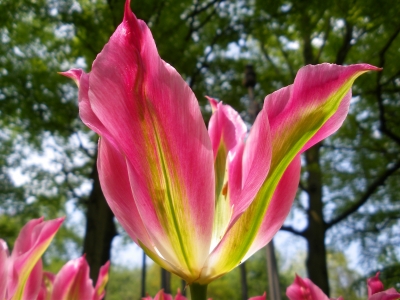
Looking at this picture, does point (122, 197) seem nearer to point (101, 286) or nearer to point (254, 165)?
point (254, 165)

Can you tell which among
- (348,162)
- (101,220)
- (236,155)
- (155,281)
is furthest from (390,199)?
(155,281)

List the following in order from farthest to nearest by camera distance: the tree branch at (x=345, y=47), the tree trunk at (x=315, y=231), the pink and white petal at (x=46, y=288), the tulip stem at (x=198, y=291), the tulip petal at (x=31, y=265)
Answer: the tree trunk at (x=315, y=231), the tree branch at (x=345, y=47), the pink and white petal at (x=46, y=288), the tulip petal at (x=31, y=265), the tulip stem at (x=198, y=291)

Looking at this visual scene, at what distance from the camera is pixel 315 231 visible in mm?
5719

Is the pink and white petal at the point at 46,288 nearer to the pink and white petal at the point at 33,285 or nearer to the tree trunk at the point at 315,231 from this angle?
the pink and white petal at the point at 33,285

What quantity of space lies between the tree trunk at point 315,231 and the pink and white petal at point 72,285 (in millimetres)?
4919

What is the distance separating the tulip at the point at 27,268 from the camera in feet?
1.48

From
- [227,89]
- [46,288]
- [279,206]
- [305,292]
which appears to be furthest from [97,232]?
[279,206]

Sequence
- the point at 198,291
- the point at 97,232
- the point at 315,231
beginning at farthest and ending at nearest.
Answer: the point at 315,231 → the point at 97,232 → the point at 198,291

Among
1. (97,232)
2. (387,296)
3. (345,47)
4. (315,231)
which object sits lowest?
(387,296)

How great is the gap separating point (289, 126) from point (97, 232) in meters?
4.52

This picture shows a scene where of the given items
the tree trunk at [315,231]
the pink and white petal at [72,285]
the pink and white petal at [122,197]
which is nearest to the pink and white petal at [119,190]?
the pink and white petal at [122,197]

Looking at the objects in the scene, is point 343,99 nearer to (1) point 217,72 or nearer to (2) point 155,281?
(1) point 217,72

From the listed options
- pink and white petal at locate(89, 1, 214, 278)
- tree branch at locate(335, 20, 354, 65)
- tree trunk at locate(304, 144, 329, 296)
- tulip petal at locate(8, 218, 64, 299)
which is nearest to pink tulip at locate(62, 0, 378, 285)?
pink and white petal at locate(89, 1, 214, 278)

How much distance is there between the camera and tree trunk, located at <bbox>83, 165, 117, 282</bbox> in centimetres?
452
